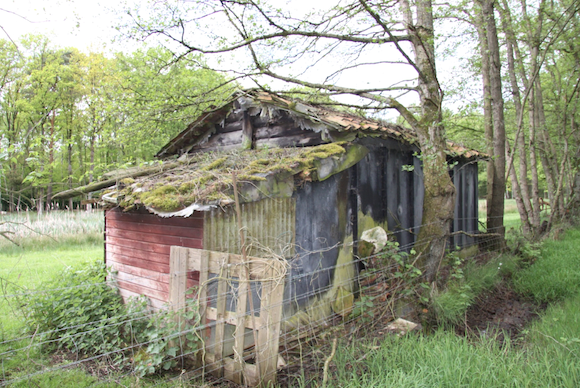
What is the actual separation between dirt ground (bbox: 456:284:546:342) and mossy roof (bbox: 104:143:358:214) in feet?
11.7

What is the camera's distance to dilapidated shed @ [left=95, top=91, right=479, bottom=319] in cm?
477

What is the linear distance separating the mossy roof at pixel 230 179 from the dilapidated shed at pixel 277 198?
0.06 feet

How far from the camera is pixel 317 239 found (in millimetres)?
5816

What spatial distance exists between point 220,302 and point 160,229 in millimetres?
2261

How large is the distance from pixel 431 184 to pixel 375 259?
1.72 m

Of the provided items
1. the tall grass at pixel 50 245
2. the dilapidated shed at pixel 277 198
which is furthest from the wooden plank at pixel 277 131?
the tall grass at pixel 50 245

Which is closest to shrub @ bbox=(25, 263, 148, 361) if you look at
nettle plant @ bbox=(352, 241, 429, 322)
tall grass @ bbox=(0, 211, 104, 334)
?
tall grass @ bbox=(0, 211, 104, 334)

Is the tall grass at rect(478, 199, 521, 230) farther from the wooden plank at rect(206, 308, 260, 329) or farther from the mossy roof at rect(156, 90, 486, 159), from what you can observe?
the wooden plank at rect(206, 308, 260, 329)

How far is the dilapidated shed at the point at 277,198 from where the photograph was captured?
477cm

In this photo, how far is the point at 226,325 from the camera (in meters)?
4.65

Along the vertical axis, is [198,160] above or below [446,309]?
above

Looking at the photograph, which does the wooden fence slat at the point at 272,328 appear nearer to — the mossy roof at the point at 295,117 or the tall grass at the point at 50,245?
the mossy roof at the point at 295,117

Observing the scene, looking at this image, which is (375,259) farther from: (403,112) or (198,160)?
(198,160)

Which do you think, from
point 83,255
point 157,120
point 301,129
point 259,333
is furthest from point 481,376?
point 83,255
